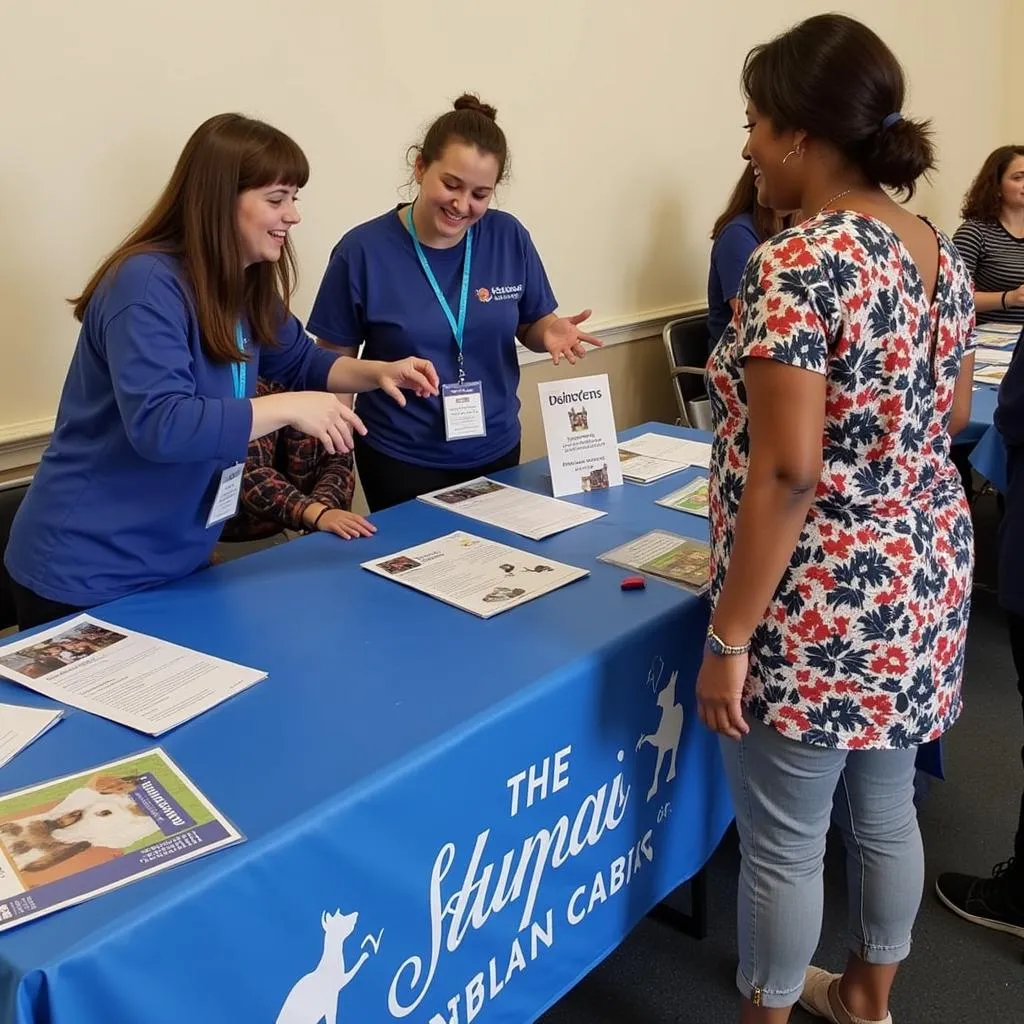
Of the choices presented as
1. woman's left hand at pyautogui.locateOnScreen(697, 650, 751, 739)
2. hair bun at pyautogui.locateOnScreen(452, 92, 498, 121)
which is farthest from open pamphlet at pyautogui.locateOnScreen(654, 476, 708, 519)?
hair bun at pyautogui.locateOnScreen(452, 92, 498, 121)

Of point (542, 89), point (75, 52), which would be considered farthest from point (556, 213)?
point (75, 52)

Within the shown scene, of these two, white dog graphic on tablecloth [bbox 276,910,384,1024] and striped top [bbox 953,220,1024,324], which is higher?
striped top [bbox 953,220,1024,324]

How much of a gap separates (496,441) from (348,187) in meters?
0.93

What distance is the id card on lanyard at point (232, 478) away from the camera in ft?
4.77

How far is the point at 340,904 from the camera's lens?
3.26 feet

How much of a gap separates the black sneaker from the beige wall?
6.33 ft

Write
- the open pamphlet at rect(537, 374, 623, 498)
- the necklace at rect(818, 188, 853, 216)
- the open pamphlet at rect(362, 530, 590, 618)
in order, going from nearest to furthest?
the necklace at rect(818, 188, 853, 216) < the open pamphlet at rect(362, 530, 590, 618) < the open pamphlet at rect(537, 374, 623, 498)

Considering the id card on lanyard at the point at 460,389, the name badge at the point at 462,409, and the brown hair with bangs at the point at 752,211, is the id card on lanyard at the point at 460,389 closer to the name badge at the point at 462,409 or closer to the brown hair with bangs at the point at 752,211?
the name badge at the point at 462,409

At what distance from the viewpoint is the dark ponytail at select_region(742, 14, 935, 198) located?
1043 millimetres

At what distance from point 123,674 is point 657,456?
1.30 meters

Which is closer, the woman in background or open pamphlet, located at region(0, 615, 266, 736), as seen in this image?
open pamphlet, located at region(0, 615, 266, 736)

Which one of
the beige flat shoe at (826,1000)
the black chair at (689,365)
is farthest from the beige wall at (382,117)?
the beige flat shoe at (826,1000)

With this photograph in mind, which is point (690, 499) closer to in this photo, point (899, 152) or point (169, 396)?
point (899, 152)

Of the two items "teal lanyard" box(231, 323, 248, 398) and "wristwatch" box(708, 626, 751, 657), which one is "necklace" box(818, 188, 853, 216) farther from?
"teal lanyard" box(231, 323, 248, 398)
